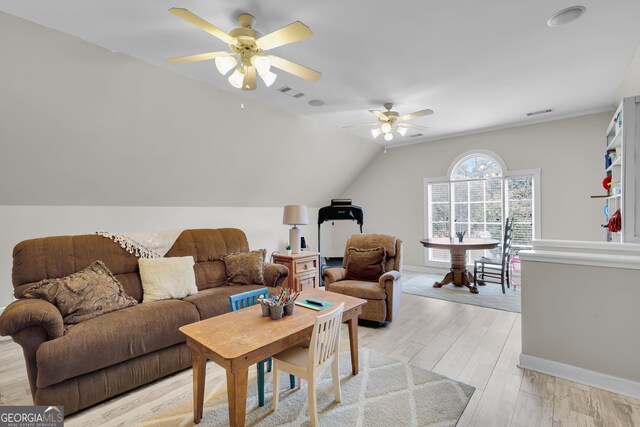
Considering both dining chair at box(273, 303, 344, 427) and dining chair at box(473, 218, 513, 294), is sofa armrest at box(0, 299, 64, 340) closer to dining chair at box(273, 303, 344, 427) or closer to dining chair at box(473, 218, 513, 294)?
dining chair at box(273, 303, 344, 427)

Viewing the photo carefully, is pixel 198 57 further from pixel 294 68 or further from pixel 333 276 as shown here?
pixel 333 276

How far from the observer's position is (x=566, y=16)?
2246mm

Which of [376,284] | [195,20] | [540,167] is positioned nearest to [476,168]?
[540,167]

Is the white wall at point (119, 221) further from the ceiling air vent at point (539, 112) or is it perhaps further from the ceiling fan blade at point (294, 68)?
the ceiling air vent at point (539, 112)

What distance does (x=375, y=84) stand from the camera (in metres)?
3.41

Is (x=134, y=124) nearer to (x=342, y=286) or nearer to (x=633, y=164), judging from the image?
(x=342, y=286)

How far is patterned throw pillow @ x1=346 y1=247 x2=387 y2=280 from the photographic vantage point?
3.76 m

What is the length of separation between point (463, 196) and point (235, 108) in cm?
442

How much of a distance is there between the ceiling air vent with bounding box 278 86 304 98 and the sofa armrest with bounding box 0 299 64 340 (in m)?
2.93

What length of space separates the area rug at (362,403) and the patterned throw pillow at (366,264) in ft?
4.55

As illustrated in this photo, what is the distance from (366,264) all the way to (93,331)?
2.73 meters

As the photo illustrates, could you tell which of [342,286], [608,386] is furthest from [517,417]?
[342,286]

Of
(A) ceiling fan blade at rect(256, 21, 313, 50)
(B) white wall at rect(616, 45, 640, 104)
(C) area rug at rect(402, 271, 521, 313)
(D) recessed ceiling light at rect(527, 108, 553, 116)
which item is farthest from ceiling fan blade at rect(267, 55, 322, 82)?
(D) recessed ceiling light at rect(527, 108, 553, 116)

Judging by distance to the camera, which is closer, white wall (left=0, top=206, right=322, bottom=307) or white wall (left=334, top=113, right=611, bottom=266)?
white wall (left=0, top=206, right=322, bottom=307)
